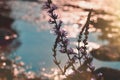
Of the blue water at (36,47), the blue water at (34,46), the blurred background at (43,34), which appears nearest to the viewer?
the blurred background at (43,34)

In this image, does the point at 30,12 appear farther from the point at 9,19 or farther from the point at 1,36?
the point at 1,36

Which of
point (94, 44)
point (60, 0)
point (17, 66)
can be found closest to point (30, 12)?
point (60, 0)

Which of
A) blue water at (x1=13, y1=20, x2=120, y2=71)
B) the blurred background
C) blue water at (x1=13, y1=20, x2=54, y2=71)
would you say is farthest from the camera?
blue water at (x1=13, y1=20, x2=54, y2=71)

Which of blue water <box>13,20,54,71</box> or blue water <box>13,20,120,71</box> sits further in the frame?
blue water <box>13,20,54,71</box>

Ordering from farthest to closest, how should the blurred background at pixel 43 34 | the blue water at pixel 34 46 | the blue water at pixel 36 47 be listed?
1. the blue water at pixel 34 46
2. the blue water at pixel 36 47
3. the blurred background at pixel 43 34

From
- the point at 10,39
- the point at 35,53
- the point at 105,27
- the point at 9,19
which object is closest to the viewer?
the point at 35,53

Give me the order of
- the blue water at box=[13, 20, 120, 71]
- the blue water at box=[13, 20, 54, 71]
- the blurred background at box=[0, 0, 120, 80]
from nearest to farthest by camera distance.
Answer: the blurred background at box=[0, 0, 120, 80] → the blue water at box=[13, 20, 120, 71] → the blue water at box=[13, 20, 54, 71]

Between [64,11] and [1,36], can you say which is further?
[64,11]
